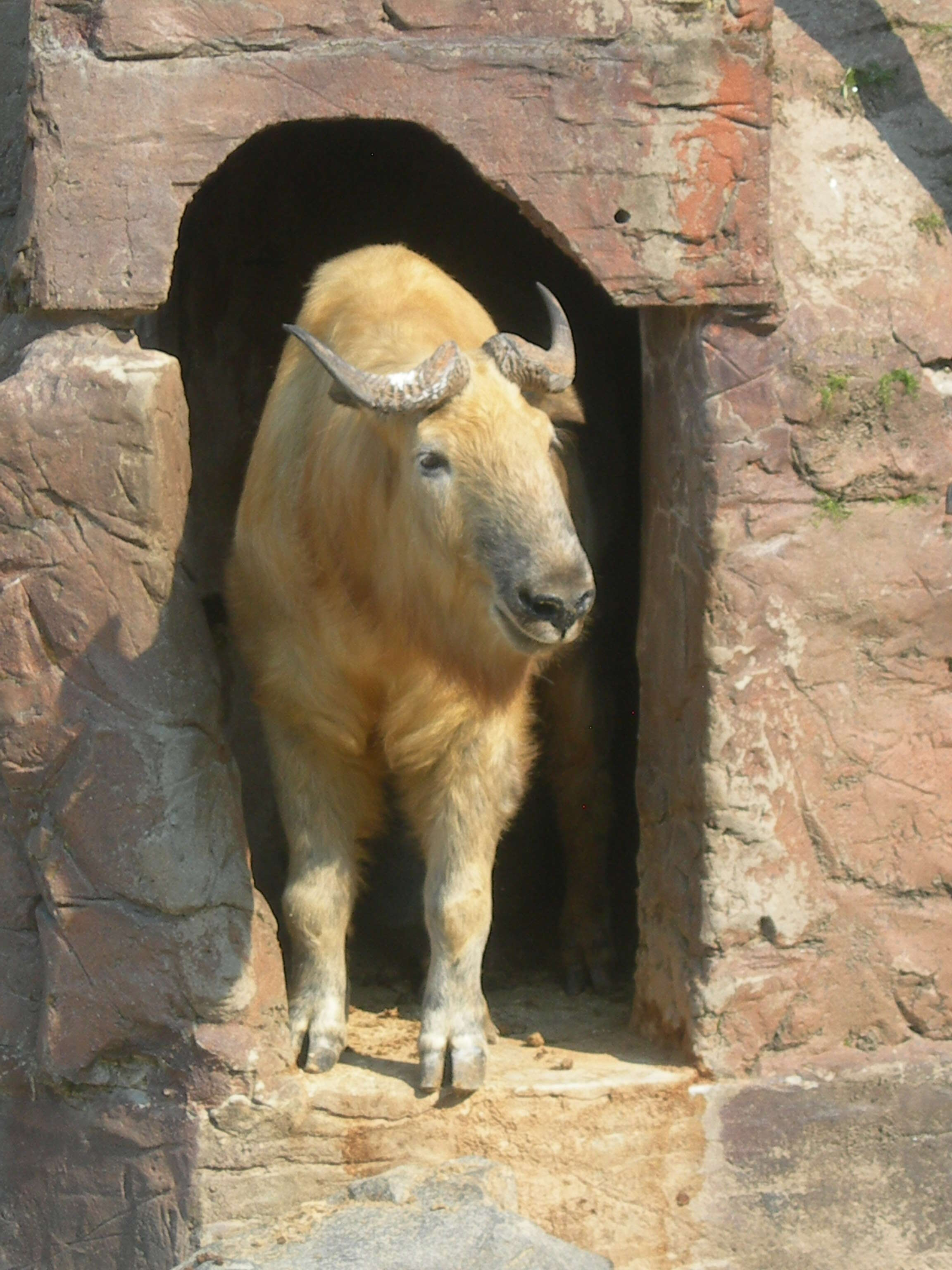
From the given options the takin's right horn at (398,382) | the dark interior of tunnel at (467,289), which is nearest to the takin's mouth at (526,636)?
the takin's right horn at (398,382)

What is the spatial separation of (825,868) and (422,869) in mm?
2020

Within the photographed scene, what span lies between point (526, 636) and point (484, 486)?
39 centimetres

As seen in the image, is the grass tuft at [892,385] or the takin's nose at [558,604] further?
the grass tuft at [892,385]

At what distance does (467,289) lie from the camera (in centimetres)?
661

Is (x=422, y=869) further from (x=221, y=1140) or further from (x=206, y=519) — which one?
(x=221, y=1140)

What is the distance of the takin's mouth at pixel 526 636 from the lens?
4023 millimetres

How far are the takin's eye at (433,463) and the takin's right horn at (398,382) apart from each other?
0.36 ft

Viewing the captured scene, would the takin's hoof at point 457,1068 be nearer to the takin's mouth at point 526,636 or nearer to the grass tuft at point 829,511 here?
the takin's mouth at point 526,636

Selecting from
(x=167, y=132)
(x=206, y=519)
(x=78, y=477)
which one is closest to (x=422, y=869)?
(x=206, y=519)

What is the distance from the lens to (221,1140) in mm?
4523

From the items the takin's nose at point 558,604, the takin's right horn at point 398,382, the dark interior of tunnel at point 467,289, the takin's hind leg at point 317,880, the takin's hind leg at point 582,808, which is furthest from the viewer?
the dark interior of tunnel at point 467,289

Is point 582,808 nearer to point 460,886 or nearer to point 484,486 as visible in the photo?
point 460,886

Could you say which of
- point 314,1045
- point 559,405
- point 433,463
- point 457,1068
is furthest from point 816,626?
point 314,1045

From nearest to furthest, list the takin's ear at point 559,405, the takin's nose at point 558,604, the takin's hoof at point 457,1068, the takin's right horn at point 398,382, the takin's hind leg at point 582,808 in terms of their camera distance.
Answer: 1. the takin's nose at point 558,604
2. the takin's right horn at point 398,382
3. the takin's ear at point 559,405
4. the takin's hoof at point 457,1068
5. the takin's hind leg at point 582,808
